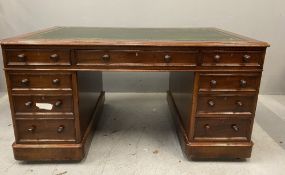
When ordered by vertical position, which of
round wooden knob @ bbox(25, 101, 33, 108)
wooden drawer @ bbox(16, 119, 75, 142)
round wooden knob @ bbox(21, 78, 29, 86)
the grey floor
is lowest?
the grey floor

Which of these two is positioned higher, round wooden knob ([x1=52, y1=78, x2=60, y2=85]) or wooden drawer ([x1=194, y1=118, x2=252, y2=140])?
round wooden knob ([x1=52, y1=78, x2=60, y2=85])

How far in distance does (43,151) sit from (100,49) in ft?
2.45

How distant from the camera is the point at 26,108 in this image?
5.15 feet

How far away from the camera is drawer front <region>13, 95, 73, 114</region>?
155 centimetres

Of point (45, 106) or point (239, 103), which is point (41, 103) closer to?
point (45, 106)

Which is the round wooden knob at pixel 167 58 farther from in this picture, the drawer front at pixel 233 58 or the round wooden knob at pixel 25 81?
the round wooden knob at pixel 25 81

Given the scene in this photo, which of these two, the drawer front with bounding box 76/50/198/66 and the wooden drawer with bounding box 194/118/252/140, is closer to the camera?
the drawer front with bounding box 76/50/198/66

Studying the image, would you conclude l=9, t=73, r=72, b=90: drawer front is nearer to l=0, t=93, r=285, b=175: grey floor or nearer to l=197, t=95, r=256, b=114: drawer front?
l=0, t=93, r=285, b=175: grey floor

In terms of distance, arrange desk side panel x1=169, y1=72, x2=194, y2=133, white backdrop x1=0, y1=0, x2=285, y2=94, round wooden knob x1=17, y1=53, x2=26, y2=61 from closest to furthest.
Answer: round wooden knob x1=17, y1=53, x2=26, y2=61 < desk side panel x1=169, y1=72, x2=194, y2=133 < white backdrop x1=0, y1=0, x2=285, y2=94

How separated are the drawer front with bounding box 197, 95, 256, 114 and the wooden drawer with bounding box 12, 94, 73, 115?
2.71ft

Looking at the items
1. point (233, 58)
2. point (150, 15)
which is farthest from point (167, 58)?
point (150, 15)

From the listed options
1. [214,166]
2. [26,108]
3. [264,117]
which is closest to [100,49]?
[26,108]

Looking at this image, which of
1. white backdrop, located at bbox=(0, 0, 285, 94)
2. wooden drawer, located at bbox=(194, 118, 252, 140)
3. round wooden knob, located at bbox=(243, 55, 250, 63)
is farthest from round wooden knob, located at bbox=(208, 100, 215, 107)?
white backdrop, located at bbox=(0, 0, 285, 94)

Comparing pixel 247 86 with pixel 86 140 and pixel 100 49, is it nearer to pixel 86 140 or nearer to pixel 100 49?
pixel 100 49
